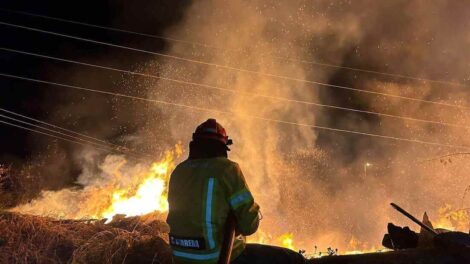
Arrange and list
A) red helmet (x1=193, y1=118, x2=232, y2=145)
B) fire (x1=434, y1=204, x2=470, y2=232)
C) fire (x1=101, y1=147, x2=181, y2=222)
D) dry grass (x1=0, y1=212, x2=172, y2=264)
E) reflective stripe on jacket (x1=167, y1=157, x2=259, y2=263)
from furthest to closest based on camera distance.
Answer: fire (x1=434, y1=204, x2=470, y2=232), fire (x1=101, y1=147, x2=181, y2=222), dry grass (x1=0, y1=212, x2=172, y2=264), red helmet (x1=193, y1=118, x2=232, y2=145), reflective stripe on jacket (x1=167, y1=157, x2=259, y2=263)

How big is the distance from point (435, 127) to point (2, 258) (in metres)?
20.7

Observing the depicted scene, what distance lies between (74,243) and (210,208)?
5.13 metres

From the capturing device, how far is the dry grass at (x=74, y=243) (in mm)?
4891

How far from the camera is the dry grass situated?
4.89 meters

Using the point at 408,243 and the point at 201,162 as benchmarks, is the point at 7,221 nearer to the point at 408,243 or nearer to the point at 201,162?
the point at 201,162

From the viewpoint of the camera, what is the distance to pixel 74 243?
674 cm

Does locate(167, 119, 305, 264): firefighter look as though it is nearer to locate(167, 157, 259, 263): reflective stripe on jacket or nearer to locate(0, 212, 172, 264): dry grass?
locate(167, 157, 259, 263): reflective stripe on jacket

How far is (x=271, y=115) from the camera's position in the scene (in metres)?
18.8

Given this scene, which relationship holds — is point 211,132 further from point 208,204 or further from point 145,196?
point 145,196

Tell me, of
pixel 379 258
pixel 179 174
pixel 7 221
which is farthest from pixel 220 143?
pixel 7 221

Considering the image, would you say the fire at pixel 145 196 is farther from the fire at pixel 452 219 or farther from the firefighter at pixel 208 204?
the fire at pixel 452 219

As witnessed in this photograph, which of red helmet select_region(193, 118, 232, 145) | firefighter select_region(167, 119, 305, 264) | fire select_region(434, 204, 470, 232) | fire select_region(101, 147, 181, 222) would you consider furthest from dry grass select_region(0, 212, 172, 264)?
fire select_region(434, 204, 470, 232)

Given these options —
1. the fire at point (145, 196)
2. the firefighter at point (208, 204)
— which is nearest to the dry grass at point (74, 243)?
the firefighter at point (208, 204)

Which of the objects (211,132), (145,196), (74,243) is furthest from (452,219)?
(211,132)
